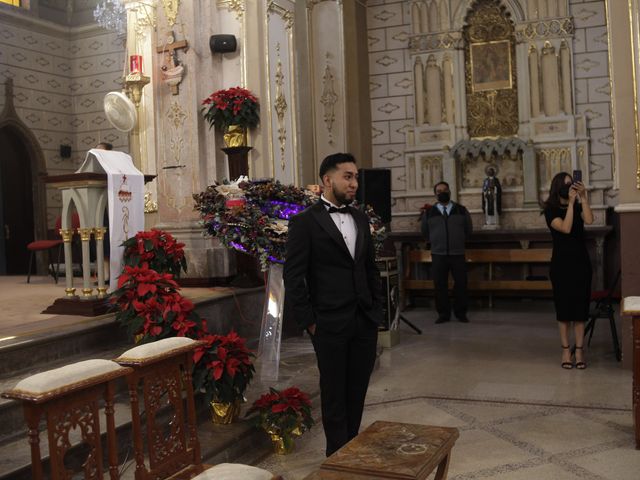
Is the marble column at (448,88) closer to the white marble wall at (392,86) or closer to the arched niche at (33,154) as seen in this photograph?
the white marble wall at (392,86)

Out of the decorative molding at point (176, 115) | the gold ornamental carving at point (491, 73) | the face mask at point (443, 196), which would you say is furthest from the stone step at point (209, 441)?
the gold ornamental carving at point (491, 73)

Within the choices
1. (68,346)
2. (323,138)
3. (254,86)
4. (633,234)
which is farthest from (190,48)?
(633,234)

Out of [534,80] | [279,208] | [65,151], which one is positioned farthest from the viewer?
[65,151]

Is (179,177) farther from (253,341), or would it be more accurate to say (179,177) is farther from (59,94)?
(59,94)

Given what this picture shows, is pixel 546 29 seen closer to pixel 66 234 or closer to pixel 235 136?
pixel 235 136

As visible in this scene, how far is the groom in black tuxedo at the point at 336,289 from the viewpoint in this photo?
3.25 meters

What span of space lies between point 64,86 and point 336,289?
9.70m

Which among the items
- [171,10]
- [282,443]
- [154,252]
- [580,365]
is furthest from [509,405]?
[171,10]

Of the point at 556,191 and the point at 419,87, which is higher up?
the point at 419,87

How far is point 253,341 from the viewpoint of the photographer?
631cm

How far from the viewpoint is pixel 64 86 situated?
1147cm

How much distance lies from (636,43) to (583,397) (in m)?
2.85

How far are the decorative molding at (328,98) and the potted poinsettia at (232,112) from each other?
2.44 meters

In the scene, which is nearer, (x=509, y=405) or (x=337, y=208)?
(x=337, y=208)
